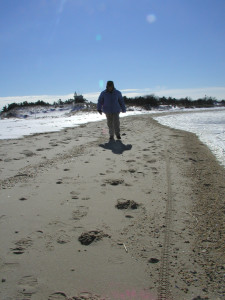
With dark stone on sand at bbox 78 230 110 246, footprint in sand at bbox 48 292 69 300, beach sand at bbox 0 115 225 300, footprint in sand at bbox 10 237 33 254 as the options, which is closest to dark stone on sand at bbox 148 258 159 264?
beach sand at bbox 0 115 225 300

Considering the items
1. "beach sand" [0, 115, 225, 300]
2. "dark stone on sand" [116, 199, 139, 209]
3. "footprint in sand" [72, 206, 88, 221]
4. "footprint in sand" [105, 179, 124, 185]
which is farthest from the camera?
"footprint in sand" [105, 179, 124, 185]

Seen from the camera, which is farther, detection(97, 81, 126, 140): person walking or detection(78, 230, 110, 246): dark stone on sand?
detection(97, 81, 126, 140): person walking

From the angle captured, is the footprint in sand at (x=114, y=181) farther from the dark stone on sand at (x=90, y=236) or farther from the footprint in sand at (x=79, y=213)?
the dark stone on sand at (x=90, y=236)

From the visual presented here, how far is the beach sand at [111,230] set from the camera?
155cm

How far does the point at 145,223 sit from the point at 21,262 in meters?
1.08

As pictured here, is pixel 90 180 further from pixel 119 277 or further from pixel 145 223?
pixel 119 277

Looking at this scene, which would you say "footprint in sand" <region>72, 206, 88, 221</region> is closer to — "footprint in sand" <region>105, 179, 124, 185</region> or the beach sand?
the beach sand

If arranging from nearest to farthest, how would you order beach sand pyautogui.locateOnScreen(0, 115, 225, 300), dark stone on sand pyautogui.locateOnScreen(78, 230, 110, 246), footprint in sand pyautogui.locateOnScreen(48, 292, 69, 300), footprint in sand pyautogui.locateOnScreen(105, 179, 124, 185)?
footprint in sand pyautogui.locateOnScreen(48, 292, 69, 300) → beach sand pyautogui.locateOnScreen(0, 115, 225, 300) → dark stone on sand pyautogui.locateOnScreen(78, 230, 110, 246) → footprint in sand pyautogui.locateOnScreen(105, 179, 124, 185)

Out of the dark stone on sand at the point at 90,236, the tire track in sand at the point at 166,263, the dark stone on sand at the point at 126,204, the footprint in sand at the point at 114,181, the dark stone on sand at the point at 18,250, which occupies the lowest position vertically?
the tire track in sand at the point at 166,263

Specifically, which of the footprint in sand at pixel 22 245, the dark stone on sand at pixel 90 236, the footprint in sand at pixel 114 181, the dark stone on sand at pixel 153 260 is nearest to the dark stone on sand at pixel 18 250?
the footprint in sand at pixel 22 245

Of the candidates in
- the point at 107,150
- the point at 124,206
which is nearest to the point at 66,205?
the point at 124,206

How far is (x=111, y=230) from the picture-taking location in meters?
2.17

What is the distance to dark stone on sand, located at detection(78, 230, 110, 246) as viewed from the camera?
78.5 inches

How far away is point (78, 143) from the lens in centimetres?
599
